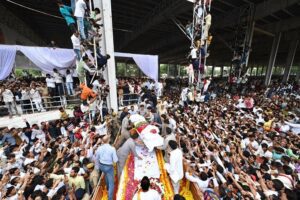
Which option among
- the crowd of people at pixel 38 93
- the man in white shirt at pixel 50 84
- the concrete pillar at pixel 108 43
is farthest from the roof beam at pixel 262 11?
the man in white shirt at pixel 50 84

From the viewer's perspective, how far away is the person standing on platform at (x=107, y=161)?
3566 mm

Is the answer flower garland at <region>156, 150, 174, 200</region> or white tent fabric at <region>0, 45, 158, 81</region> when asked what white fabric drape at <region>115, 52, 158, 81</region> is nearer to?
white tent fabric at <region>0, 45, 158, 81</region>

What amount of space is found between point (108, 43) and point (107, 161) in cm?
502

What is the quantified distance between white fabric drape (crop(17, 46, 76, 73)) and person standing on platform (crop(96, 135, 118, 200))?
18.2ft

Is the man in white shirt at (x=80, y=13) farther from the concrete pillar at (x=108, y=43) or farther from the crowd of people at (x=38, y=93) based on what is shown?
the crowd of people at (x=38, y=93)

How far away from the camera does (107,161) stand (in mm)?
3564

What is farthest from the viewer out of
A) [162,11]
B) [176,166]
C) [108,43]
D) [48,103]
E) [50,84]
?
[162,11]

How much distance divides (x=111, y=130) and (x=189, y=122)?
122 inches

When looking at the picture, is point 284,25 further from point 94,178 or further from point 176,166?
point 94,178

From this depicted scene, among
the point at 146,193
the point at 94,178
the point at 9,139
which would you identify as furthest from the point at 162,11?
the point at 146,193

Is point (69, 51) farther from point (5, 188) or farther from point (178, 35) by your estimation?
point (178, 35)

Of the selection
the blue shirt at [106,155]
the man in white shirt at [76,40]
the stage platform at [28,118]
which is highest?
the man in white shirt at [76,40]

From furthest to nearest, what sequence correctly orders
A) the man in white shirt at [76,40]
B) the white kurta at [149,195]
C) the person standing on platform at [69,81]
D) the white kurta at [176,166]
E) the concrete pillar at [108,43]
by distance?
the person standing on platform at [69,81], the concrete pillar at [108,43], the man in white shirt at [76,40], the white kurta at [176,166], the white kurta at [149,195]

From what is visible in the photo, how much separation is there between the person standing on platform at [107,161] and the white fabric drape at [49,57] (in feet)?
18.2
